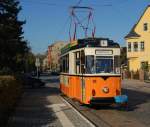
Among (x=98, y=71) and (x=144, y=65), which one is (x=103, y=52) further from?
(x=144, y=65)

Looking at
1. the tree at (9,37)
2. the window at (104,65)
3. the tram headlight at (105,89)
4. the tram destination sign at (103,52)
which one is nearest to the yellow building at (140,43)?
the tree at (9,37)

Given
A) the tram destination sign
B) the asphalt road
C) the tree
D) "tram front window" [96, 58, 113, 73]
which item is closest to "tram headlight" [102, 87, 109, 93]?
"tram front window" [96, 58, 113, 73]

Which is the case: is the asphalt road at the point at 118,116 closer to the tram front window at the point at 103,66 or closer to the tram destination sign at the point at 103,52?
the tram front window at the point at 103,66

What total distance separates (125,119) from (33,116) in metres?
3.48

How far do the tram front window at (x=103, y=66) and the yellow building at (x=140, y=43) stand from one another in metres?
56.1

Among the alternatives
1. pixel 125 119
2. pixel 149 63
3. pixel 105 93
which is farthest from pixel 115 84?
pixel 149 63

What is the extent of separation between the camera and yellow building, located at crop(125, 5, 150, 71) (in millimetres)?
77500

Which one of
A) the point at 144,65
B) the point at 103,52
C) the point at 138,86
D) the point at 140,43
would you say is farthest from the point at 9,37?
the point at 140,43

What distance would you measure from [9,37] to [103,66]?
1398cm

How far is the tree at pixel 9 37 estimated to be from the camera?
32616 mm

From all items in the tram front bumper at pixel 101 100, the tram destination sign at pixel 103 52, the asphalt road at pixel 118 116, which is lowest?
the asphalt road at pixel 118 116

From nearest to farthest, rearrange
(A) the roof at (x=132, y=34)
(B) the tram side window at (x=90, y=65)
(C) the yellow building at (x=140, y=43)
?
(B) the tram side window at (x=90, y=65)
(C) the yellow building at (x=140, y=43)
(A) the roof at (x=132, y=34)

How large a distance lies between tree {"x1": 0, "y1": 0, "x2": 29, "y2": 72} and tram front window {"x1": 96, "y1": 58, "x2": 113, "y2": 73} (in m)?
11.6

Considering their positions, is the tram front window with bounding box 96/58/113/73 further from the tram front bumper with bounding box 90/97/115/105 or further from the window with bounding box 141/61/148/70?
the window with bounding box 141/61/148/70
